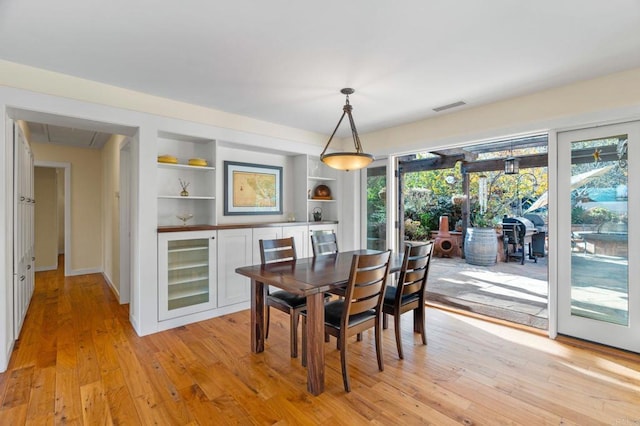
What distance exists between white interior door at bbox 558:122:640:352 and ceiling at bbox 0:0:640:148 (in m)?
0.70

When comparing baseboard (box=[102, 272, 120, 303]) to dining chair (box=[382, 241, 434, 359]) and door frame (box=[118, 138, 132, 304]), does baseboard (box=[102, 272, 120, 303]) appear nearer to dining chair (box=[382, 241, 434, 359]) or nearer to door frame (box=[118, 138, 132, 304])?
door frame (box=[118, 138, 132, 304])

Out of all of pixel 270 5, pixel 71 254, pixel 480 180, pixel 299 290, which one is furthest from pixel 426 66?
pixel 480 180

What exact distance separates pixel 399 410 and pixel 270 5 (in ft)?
8.59

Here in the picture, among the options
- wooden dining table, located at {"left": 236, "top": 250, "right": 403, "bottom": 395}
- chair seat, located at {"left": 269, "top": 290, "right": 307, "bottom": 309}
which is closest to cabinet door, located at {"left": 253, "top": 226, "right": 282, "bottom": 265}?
wooden dining table, located at {"left": 236, "top": 250, "right": 403, "bottom": 395}

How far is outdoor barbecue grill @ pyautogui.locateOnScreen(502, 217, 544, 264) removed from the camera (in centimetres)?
731

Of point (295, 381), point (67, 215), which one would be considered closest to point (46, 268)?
point (67, 215)

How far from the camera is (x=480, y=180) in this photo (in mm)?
8953

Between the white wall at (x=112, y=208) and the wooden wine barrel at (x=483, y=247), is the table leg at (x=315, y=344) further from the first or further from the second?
the wooden wine barrel at (x=483, y=247)

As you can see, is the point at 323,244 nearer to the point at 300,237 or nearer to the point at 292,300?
the point at 300,237

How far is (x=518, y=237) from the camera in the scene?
7.40 metres

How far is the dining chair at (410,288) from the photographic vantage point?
2.68 m

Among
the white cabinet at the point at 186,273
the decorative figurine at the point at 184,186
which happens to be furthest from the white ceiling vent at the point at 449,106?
the decorative figurine at the point at 184,186

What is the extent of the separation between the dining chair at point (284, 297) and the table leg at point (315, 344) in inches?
13.5

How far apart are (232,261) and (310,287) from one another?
6.79 ft
